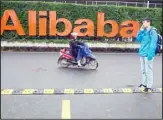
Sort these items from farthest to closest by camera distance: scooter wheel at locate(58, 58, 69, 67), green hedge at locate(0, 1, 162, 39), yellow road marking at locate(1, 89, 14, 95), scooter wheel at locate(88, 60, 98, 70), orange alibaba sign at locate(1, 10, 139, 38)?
green hedge at locate(0, 1, 162, 39) < orange alibaba sign at locate(1, 10, 139, 38) < scooter wheel at locate(58, 58, 69, 67) < scooter wheel at locate(88, 60, 98, 70) < yellow road marking at locate(1, 89, 14, 95)

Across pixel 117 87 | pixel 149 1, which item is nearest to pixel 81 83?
pixel 117 87

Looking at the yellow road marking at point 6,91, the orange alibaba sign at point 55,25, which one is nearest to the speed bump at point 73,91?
the yellow road marking at point 6,91

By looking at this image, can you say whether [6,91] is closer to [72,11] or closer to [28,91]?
[28,91]

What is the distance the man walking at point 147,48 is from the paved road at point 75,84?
47cm

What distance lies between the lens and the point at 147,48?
816 cm

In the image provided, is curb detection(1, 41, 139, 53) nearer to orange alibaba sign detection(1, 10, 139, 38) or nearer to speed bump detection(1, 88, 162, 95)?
orange alibaba sign detection(1, 10, 139, 38)

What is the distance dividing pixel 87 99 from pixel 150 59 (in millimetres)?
1698

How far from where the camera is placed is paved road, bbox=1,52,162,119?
265 inches

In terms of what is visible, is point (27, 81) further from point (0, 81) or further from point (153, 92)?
point (153, 92)

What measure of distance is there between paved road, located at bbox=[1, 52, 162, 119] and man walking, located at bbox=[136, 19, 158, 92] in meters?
0.47

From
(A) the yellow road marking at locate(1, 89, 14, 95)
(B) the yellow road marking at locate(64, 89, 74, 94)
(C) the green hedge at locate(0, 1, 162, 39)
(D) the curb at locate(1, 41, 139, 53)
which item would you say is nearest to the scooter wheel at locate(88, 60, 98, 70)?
(B) the yellow road marking at locate(64, 89, 74, 94)

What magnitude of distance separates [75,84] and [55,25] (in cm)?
739

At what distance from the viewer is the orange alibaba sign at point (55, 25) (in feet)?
52.3

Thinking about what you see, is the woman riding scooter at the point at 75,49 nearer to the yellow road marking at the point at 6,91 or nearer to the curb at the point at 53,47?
the yellow road marking at the point at 6,91
